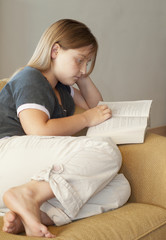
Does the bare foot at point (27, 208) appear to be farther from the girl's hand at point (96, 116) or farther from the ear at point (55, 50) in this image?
the ear at point (55, 50)

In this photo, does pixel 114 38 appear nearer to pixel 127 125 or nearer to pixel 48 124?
pixel 127 125

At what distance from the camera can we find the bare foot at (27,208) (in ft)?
2.69

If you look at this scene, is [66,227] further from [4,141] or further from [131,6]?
[131,6]

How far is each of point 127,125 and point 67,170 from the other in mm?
403

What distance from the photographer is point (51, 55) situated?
4.48 ft

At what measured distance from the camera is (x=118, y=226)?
0.91 m

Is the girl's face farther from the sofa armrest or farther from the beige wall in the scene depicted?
the beige wall

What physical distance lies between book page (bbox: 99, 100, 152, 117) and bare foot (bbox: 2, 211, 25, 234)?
2.04ft

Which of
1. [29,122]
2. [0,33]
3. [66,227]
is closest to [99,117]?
[29,122]

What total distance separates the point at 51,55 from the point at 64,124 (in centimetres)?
29

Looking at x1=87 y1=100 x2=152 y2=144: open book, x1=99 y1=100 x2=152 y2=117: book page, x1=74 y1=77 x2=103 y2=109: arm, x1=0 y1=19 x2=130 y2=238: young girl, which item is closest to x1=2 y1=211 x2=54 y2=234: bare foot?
x1=0 y1=19 x2=130 y2=238: young girl

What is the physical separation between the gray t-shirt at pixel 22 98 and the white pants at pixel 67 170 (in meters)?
0.16

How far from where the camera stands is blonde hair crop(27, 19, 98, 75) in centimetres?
133

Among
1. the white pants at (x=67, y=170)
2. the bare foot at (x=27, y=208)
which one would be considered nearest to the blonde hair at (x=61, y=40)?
the white pants at (x=67, y=170)
